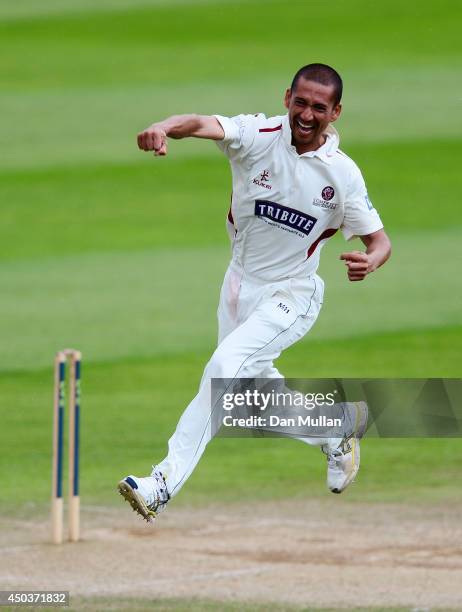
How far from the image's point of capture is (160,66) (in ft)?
74.3

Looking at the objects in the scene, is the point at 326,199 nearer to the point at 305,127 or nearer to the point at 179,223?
the point at 305,127

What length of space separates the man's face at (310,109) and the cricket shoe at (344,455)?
1671mm

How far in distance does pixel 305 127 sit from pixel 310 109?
109mm

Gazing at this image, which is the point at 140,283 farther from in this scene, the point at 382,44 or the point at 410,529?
the point at 382,44

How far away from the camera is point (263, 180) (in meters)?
7.62

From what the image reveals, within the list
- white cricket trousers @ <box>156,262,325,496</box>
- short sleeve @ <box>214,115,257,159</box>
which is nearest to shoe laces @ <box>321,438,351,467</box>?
white cricket trousers @ <box>156,262,325,496</box>

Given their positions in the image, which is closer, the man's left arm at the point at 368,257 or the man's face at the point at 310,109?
the man's left arm at the point at 368,257

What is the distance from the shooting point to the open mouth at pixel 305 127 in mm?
7414

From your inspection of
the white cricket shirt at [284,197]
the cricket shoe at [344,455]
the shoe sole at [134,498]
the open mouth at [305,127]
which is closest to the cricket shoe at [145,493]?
the shoe sole at [134,498]

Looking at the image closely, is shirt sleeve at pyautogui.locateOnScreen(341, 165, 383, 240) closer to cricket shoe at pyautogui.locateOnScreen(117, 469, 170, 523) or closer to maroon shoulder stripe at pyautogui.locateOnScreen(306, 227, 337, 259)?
maroon shoulder stripe at pyautogui.locateOnScreen(306, 227, 337, 259)

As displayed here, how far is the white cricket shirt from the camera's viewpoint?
7605 mm

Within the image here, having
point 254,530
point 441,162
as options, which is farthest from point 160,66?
point 254,530

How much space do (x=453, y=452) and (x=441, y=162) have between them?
742 cm

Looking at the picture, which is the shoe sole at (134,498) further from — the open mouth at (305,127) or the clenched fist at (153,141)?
the open mouth at (305,127)
